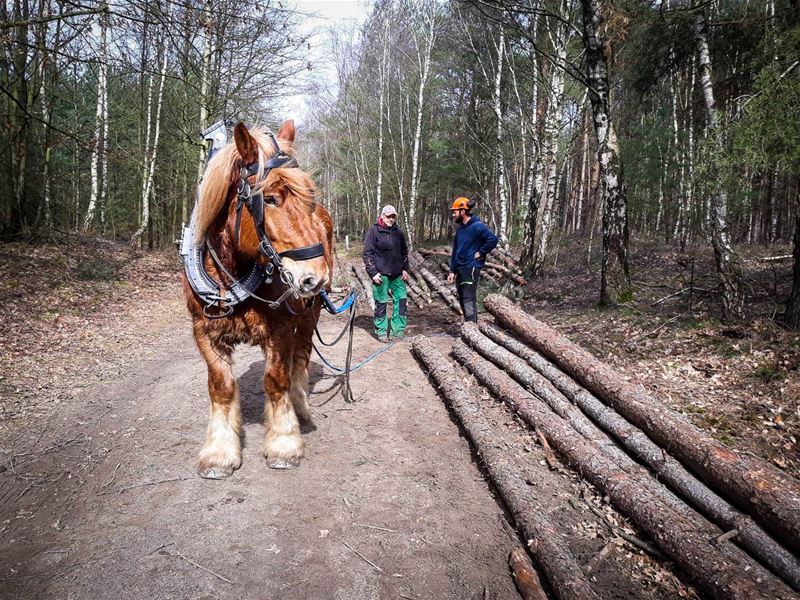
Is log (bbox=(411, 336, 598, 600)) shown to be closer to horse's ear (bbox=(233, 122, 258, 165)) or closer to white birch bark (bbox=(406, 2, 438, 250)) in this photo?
horse's ear (bbox=(233, 122, 258, 165))

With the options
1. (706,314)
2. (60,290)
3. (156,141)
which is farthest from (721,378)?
(156,141)

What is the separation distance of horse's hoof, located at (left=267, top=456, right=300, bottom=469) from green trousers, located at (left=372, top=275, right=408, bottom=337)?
13.9 ft

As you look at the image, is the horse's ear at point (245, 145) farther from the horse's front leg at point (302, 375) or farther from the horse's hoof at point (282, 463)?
the horse's hoof at point (282, 463)

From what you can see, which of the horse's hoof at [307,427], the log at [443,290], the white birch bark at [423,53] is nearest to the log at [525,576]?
the horse's hoof at [307,427]

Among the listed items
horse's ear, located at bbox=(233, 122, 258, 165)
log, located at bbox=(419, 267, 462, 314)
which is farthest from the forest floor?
log, located at bbox=(419, 267, 462, 314)

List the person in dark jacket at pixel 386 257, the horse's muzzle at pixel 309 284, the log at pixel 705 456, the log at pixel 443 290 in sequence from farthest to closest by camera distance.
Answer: the log at pixel 443 290
the person in dark jacket at pixel 386 257
the horse's muzzle at pixel 309 284
the log at pixel 705 456

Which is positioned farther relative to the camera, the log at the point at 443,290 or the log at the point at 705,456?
the log at the point at 443,290

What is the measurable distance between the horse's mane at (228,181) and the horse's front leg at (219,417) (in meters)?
0.80

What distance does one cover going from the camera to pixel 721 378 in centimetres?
457

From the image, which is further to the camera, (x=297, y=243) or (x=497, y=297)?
(x=497, y=297)

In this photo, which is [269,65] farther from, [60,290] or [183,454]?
[183,454]

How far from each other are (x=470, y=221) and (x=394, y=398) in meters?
3.15

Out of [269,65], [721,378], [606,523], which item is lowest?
[606,523]

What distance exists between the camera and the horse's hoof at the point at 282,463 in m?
3.37
